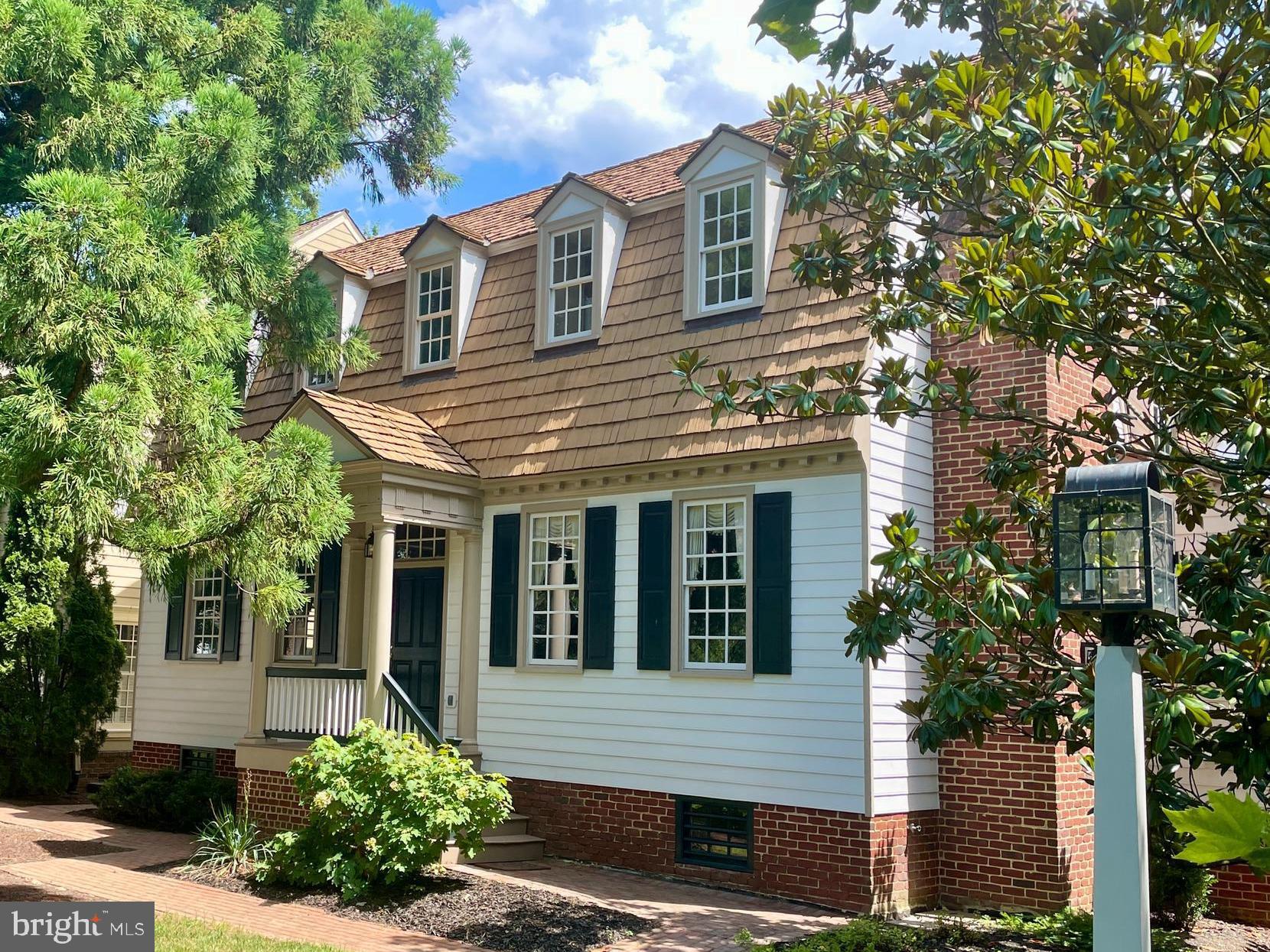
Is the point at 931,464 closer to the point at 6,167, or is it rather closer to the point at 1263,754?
the point at 1263,754

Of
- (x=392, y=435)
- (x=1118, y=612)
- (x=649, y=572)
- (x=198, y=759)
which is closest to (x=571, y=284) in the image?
(x=392, y=435)

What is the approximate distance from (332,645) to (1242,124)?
1196 centimetres

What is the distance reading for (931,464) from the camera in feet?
38.2

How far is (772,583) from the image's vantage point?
11.0 meters

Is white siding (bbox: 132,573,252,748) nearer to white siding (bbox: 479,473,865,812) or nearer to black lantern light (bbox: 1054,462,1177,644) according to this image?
white siding (bbox: 479,473,865,812)

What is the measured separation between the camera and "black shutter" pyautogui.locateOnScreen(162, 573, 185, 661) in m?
16.2

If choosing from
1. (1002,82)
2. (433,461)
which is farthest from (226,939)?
(1002,82)

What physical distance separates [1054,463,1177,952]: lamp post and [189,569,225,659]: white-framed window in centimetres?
1404

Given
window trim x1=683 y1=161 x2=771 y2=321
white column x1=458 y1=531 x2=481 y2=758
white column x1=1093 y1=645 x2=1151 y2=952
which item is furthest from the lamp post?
white column x1=458 y1=531 x2=481 y2=758

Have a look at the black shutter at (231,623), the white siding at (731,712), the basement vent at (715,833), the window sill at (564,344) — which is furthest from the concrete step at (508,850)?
the black shutter at (231,623)

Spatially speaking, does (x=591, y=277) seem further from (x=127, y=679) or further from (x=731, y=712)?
(x=127, y=679)

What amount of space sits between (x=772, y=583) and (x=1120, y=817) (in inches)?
300

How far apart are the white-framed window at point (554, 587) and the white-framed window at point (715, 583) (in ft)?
4.73

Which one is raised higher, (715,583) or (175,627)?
(715,583)
